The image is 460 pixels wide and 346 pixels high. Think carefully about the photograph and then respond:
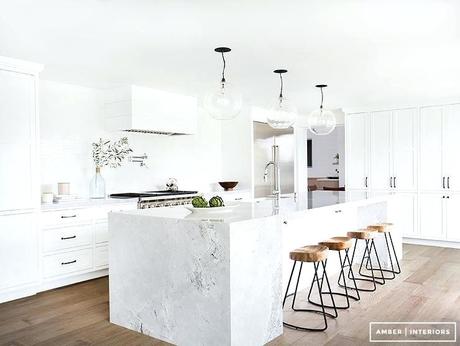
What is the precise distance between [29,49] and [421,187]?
18.4 ft

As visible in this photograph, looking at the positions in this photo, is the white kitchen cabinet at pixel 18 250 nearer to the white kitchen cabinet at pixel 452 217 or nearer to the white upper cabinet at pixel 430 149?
the white upper cabinet at pixel 430 149

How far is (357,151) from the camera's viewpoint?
7227 millimetres

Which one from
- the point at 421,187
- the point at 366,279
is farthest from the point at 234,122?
the point at 366,279

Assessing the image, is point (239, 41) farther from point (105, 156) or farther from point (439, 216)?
point (439, 216)

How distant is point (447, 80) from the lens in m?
5.13

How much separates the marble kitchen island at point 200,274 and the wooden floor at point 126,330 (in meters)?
0.18

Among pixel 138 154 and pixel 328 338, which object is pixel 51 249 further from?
pixel 328 338

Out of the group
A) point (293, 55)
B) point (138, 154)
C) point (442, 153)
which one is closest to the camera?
point (293, 55)


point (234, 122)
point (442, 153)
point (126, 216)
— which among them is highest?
point (234, 122)

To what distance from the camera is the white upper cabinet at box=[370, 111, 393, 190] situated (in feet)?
22.6

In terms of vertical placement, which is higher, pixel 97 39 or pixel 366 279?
pixel 97 39

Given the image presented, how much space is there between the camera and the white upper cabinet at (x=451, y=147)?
625cm

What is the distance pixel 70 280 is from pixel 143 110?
2.19m

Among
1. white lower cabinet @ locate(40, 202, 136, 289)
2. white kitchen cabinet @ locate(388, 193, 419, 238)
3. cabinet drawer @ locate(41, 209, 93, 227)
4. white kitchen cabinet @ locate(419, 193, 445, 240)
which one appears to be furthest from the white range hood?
white kitchen cabinet @ locate(419, 193, 445, 240)
